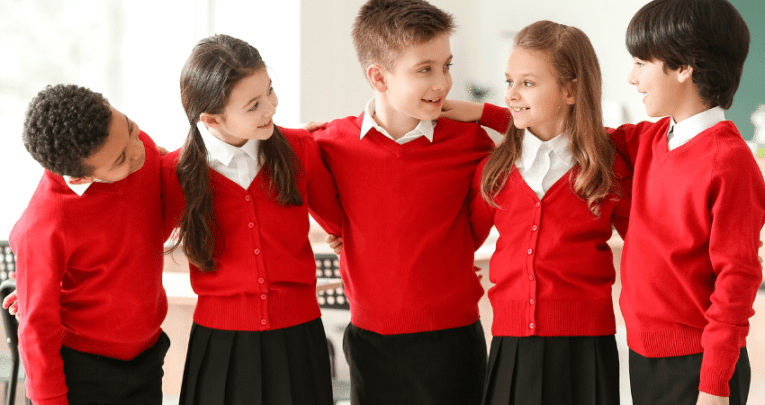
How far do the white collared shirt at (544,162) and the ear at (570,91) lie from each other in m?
0.07

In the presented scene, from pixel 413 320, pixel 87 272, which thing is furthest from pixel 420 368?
pixel 87 272

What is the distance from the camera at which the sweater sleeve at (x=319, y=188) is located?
1510 mm

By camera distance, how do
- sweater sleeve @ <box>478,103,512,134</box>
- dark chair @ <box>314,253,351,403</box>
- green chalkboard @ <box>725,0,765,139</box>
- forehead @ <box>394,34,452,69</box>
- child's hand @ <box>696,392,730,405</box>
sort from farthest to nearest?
green chalkboard @ <box>725,0,765,139</box> < dark chair @ <box>314,253,351,403</box> < sweater sleeve @ <box>478,103,512,134</box> < forehead @ <box>394,34,452,69</box> < child's hand @ <box>696,392,730,405</box>

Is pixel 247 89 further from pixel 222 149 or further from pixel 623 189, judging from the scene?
pixel 623 189

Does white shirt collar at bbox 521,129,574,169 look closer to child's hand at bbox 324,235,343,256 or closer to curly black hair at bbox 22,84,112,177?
child's hand at bbox 324,235,343,256

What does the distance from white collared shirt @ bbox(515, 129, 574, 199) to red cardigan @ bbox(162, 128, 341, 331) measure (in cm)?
51

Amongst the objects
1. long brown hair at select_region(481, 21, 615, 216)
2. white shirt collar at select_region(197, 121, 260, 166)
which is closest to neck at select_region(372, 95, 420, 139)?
long brown hair at select_region(481, 21, 615, 216)

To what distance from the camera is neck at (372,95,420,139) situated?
1552 millimetres

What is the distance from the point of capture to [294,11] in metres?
3.51

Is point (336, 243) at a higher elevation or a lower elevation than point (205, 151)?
lower

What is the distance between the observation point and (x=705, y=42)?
1232mm

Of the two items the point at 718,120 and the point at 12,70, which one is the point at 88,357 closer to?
the point at 718,120

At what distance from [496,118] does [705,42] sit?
1.65 ft

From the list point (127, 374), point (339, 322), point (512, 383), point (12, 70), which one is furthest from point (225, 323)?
point (12, 70)
